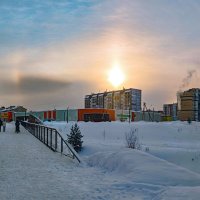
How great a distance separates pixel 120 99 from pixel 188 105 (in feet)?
227

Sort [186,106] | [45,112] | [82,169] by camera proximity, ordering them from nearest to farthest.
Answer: [82,169] < [186,106] < [45,112]

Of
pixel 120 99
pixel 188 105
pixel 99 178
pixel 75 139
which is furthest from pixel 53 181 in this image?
pixel 120 99

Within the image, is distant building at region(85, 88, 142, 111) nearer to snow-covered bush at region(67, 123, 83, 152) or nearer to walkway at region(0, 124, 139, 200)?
snow-covered bush at region(67, 123, 83, 152)

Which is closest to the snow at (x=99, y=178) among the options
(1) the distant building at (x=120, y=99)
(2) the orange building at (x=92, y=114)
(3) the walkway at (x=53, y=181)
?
(3) the walkway at (x=53, y=181)

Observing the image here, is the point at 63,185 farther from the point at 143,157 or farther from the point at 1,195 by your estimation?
the point at 143,157

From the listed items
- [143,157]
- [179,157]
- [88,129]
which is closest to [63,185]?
[143,157]

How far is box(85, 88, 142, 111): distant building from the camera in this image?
5684 inches

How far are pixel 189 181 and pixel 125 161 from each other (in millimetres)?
2449

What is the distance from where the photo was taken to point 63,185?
8.69 meters

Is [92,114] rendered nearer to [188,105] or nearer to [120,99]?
[188,105]

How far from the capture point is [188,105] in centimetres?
7988

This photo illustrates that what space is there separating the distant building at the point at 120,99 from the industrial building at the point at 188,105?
176 feet

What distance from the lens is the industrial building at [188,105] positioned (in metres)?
79.2

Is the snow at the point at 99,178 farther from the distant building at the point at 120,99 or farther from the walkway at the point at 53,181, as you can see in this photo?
the distant building at the point at 120,99
